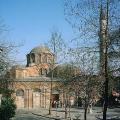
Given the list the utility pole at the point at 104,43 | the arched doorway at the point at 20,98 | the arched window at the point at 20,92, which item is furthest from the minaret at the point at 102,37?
the arched window at the point at 20,92

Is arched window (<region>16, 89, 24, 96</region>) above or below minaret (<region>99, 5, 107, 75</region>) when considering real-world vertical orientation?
below

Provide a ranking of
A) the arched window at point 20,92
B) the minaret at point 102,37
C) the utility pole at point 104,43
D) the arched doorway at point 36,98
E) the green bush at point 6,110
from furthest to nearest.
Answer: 1. the arched window at point 20,92
2. the arched doorway at point 36,98
3. the green bush at point 6,110
4. the minaret at point 102,37
5. the utility pole at point 104,43

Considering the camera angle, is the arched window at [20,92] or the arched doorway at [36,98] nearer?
the arched doorway at [36,98]

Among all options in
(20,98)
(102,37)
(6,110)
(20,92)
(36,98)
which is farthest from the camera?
(20,92)

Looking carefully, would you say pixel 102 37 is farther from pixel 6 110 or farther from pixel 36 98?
pixel 36 98

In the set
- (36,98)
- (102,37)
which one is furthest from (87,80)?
(36,98)

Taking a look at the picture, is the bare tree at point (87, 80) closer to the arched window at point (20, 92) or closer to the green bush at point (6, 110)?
the green bush at point (6, 110)

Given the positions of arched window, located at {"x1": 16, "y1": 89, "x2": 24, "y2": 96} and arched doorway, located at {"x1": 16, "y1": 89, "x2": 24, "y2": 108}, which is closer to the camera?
arched doorway, located at {"x1": 16, "y1": 89, "x2": 24, "y2": 108}

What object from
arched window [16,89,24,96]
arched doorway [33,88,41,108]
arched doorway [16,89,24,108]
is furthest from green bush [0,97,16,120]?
arched window [16,89,24,96]

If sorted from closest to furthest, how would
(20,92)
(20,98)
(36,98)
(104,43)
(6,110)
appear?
(104,43)
(6,110)
(20,98)
(36,98)
(20,92)

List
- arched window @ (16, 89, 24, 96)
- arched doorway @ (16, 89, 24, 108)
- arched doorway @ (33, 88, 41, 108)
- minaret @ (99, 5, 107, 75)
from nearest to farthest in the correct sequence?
minaret @ (99, 5, 107, 75), arched doorway @ (16, 89, 24, 108), arched doorway @ (33, 88, 41, 108), arched window @ (16, 89, 24, 96)

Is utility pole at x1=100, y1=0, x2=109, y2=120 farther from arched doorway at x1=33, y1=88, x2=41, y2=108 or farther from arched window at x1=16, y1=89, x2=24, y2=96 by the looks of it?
arched window at x1=16, y1=89, x2=24, y2=96

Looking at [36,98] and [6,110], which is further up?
[6,110]

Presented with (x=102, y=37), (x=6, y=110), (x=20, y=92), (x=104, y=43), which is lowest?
(x=6, y=110)
